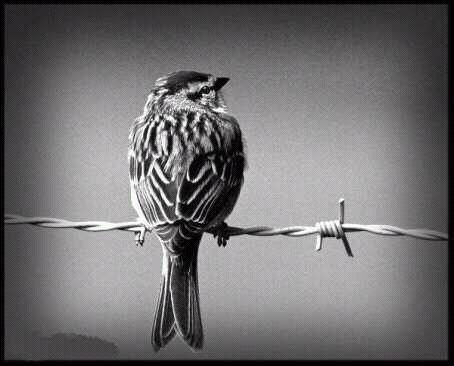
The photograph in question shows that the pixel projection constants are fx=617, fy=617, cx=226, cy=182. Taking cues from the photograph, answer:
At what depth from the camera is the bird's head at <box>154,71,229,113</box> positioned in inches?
201

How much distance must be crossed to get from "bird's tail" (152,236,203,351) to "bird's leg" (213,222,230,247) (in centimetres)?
22

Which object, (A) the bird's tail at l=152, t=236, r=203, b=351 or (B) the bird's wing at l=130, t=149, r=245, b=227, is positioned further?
(B) the bird's wing at l=130, t=149, r=245, b=227

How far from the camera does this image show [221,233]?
4.32 metres

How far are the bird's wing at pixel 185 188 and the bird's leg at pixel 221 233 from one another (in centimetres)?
15

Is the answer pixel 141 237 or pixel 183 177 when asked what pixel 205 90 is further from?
pixel 141 237

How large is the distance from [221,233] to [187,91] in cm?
143

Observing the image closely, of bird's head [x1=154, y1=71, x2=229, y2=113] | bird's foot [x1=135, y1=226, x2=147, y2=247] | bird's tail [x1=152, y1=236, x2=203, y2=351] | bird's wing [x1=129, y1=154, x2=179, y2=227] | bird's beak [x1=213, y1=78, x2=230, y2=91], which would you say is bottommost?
bird's tail [x1=152, y1=236, x2=203, y2=351]

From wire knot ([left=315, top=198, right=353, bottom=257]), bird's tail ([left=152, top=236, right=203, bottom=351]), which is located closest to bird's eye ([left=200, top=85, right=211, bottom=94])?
bird's tail ([left=152, top=236, right=203, bottom=351])

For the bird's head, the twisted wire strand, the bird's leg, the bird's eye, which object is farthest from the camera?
the bird's eye

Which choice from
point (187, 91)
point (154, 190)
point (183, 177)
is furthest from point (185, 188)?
point (187, 91)

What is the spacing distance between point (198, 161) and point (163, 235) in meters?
0.67

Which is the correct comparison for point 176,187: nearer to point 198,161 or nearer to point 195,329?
point 198,161

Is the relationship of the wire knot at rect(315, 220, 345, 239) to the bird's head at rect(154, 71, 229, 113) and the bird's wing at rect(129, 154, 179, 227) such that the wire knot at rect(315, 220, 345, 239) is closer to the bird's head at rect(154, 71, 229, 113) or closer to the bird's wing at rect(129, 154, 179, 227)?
the bird's wing at rect(129, 154, 179, 227)

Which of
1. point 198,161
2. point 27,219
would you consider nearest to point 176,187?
point 198,161
